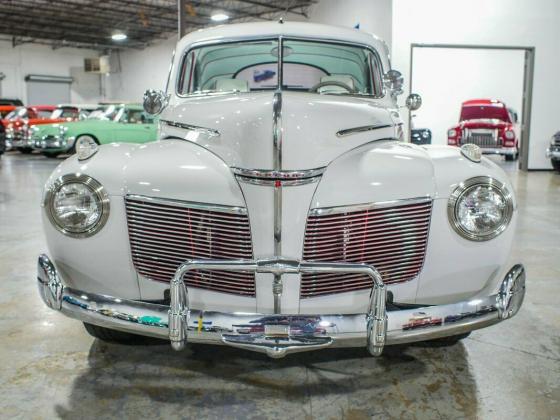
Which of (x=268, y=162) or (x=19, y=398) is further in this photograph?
(x=19, y=398)

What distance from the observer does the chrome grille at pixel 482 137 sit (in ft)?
41.7

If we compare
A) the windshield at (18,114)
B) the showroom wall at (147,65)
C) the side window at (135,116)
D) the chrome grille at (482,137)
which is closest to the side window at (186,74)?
the side window at (135,116)

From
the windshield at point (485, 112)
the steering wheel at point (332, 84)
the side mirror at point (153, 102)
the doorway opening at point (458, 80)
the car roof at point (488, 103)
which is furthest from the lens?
the doorway opening at point (458, 80)

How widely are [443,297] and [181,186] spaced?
42.4 inches

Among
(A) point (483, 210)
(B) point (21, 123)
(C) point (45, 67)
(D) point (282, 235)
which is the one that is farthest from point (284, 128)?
(C) point (45, 67)

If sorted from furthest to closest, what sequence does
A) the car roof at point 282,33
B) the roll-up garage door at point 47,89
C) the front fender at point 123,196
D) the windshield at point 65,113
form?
1. the roll-up garage door at point 47,89
2. the windshield at point 65,113
3. the car roof at point 282,33
4. the front fender at point 123,196

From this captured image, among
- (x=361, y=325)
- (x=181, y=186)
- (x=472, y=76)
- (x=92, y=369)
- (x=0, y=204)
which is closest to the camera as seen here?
(x=361, y=325)

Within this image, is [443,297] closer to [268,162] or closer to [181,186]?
[268,162]

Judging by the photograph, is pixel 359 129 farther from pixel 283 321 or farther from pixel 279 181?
pixel 283 321

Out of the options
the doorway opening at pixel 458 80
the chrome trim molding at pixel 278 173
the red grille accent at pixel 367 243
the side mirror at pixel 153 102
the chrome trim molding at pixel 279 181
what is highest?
the doorway opening at pixel 458 80

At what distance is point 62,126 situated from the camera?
40.0 feet

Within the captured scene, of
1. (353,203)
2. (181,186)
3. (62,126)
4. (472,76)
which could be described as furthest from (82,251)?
(472,76)

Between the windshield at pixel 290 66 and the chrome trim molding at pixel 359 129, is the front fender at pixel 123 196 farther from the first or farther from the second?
the windshield at pixel 290 66

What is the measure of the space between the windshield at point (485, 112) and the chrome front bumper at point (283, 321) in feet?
41.8
